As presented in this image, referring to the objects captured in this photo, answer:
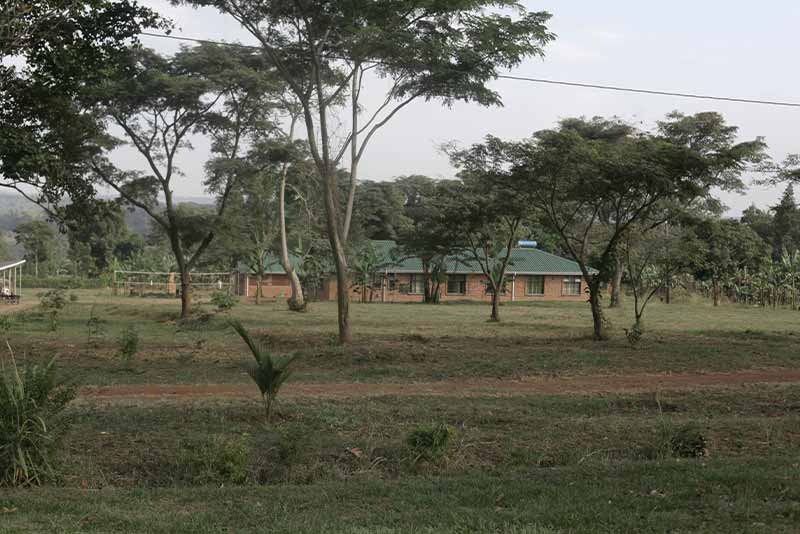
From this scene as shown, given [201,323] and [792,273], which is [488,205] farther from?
[792,273]

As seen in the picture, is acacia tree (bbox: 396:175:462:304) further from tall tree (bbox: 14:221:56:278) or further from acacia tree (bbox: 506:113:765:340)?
tall tree (bbox: 14:221:56:278)

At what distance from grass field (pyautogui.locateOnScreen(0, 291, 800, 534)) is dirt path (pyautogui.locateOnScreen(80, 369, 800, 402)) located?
0.23 meters

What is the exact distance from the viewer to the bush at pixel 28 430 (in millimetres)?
6359

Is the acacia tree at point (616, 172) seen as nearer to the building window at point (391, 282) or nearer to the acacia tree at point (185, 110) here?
the acacia tree at point (185, 110)


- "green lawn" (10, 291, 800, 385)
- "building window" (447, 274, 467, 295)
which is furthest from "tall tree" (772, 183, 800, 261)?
"green lawn" (10, 291, 800, 385)

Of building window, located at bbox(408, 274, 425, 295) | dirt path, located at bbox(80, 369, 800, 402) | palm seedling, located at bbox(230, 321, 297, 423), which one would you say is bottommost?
dirt path, located at bbox(80, 369, 800, 402)

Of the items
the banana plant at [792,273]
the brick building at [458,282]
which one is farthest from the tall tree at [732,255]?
the brick building at [458,282]

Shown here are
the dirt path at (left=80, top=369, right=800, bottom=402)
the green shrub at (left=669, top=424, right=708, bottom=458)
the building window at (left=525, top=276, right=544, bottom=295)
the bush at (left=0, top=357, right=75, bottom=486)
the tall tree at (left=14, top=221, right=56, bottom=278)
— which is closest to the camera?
the bush at (left=0, top=357, right=75, bottom=486)

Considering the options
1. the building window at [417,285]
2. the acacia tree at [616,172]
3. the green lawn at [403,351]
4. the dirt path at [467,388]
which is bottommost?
the dirt path at [467,388]

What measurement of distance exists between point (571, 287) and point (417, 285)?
11538 mm

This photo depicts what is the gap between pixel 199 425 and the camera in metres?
8.84

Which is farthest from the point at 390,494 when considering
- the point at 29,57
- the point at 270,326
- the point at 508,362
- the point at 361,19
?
the point at 270,326

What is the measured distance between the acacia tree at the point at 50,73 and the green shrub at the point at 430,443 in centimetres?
910

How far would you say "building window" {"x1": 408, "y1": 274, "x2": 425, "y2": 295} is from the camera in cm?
5134
